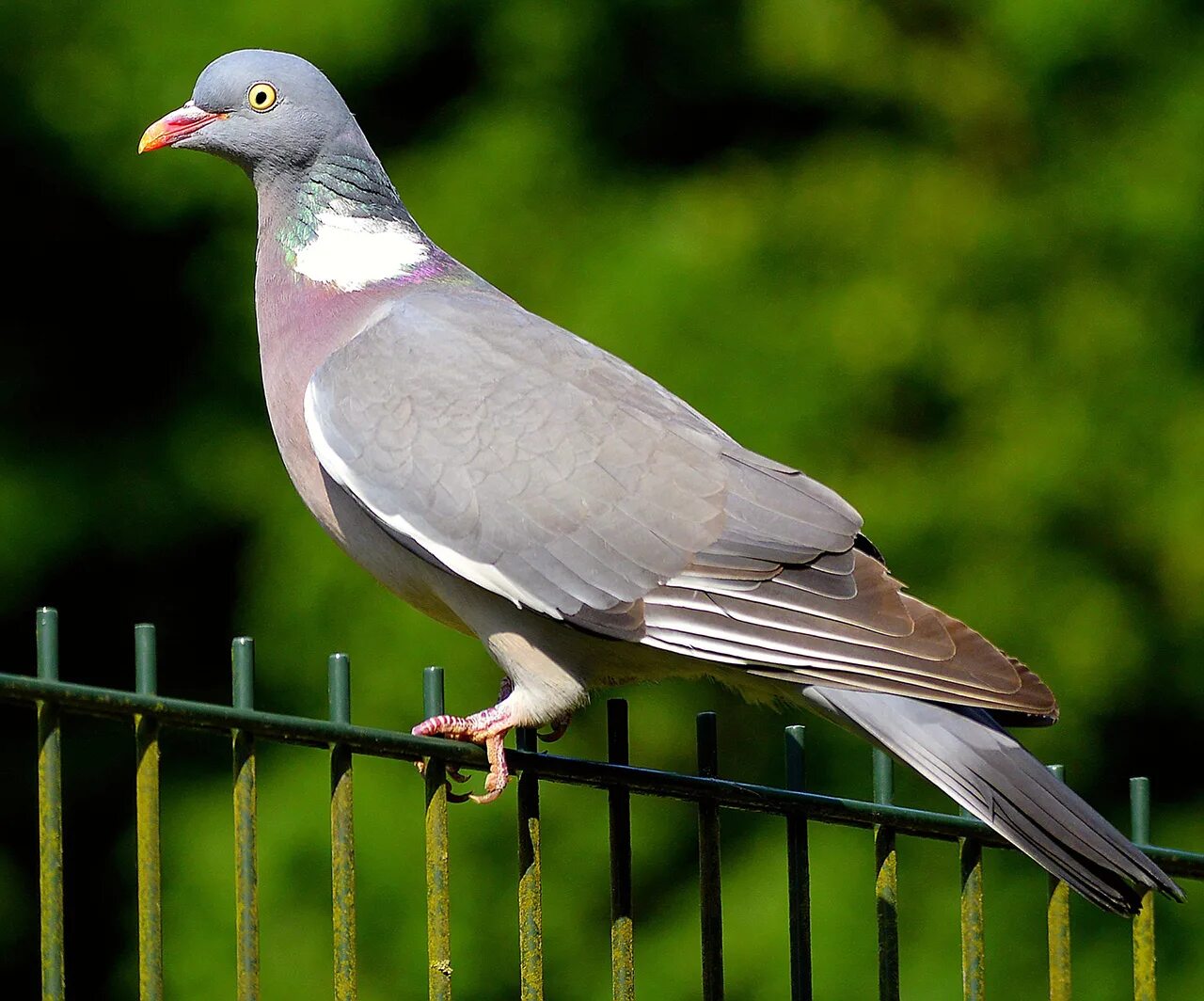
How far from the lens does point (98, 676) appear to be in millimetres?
5672

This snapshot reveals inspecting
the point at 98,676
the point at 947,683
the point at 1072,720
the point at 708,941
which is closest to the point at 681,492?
the point at 947,683

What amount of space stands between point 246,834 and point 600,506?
948 millimetres

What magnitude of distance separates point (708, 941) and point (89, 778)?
12.3 feet

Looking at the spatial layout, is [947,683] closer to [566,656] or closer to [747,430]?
[566,656]

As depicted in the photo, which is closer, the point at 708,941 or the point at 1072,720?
the point at 708,941

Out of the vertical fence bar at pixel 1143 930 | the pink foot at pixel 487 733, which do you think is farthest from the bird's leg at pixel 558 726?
the vertical fence bar at pixel 1143 930

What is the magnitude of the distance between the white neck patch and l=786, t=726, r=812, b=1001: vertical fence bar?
1.30 meters

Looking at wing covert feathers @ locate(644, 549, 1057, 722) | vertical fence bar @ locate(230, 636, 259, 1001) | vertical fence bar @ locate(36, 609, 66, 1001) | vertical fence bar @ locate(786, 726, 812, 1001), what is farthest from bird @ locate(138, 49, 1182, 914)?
vertical fence bar @ locate(36, 609, 66, 1001)

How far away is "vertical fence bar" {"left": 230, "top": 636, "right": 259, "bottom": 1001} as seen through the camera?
2.11 metres

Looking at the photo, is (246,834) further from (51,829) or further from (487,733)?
(487,733)

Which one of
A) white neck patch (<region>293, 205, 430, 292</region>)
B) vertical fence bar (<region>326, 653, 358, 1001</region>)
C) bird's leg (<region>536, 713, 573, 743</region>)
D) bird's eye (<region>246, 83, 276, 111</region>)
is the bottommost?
vertical fence bar (<region>326, 653, 358, 1001</region>)

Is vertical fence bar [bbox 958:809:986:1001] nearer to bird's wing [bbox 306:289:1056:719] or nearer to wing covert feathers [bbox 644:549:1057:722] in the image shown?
wing covert feathers [bbox 644:549:1057:722]

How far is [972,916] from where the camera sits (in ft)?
7.83

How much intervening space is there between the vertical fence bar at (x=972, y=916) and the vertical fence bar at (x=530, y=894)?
1.91 ft
